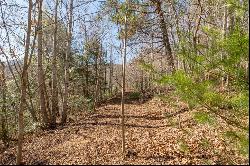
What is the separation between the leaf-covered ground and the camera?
28.3ft

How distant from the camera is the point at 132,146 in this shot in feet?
34.7

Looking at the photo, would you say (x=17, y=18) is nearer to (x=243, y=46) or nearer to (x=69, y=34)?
(x=69, y=34)

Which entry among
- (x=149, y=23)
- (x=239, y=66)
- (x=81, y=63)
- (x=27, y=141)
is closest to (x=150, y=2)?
(x=149, y=23)

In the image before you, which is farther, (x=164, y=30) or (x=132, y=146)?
(x=164, y=30)

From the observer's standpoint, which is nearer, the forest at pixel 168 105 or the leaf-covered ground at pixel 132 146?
the forest at pixel 168 105

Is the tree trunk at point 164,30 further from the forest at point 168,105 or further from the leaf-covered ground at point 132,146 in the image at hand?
the leaf-covered ground at point 132,146

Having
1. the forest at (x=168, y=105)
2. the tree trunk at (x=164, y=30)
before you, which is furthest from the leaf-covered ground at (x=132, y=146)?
the tree trunk at (x=164, y=30)

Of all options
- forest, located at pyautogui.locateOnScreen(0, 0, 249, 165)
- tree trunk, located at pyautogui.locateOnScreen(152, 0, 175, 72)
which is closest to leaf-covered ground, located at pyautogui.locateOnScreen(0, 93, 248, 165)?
forest, located at pyautogui.locateOnScreen(0, 0, 249, 165)

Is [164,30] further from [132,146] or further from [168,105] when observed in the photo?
[132,146]

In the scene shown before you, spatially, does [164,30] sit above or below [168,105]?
above

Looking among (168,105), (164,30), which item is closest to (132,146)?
(168,105)

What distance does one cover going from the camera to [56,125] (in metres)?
16.7

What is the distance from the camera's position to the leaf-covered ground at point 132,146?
8.62 m

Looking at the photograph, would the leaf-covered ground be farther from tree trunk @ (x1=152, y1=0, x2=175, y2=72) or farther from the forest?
tree trunk @ (x1=152, y1=0, x2=175, y2=72)
